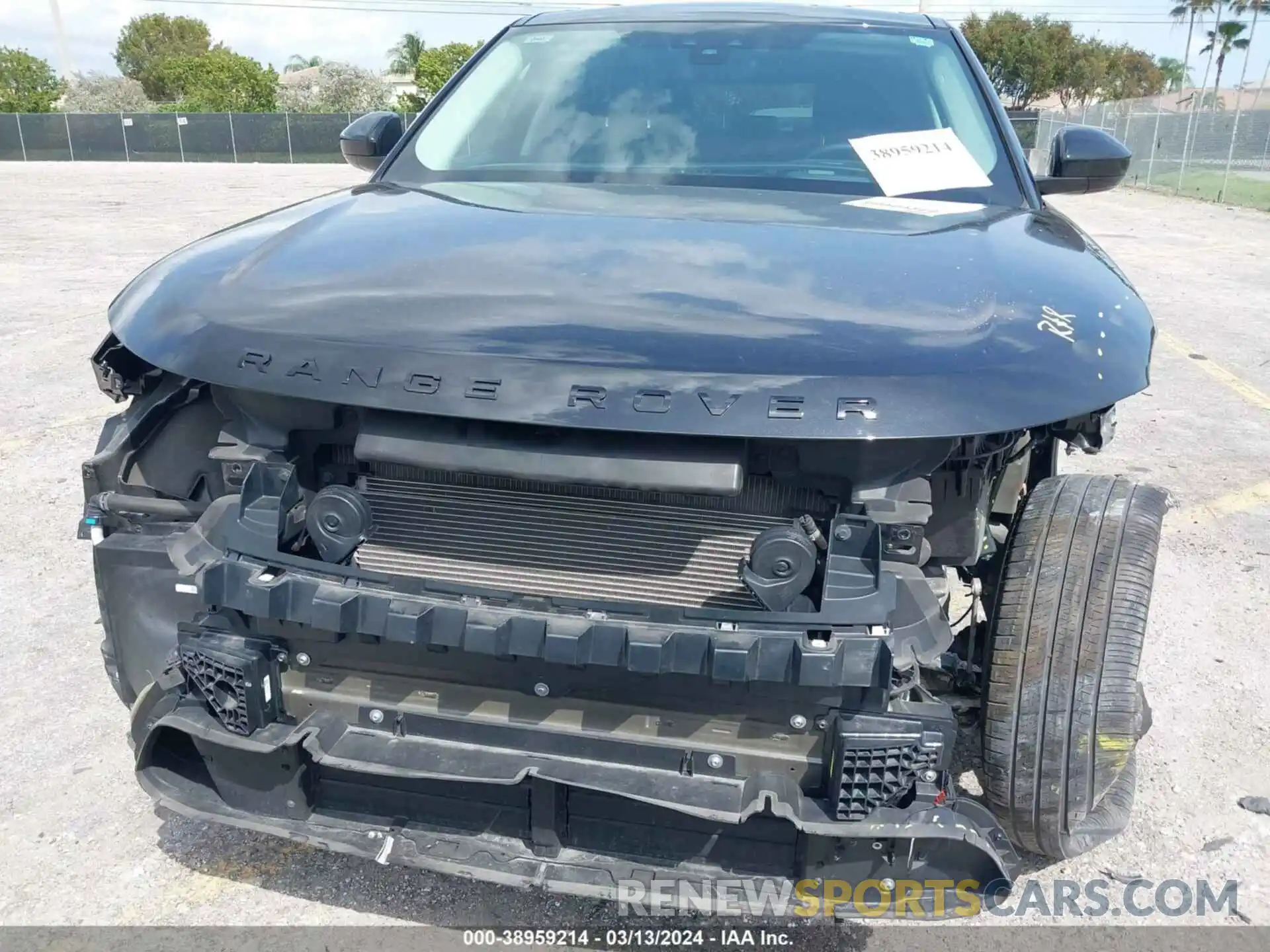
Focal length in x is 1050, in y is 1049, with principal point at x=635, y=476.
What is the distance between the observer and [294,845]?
2486mm

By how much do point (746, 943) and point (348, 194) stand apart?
2122 mm

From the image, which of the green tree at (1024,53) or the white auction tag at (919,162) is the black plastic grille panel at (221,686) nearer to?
the white auction tag at (919,162)

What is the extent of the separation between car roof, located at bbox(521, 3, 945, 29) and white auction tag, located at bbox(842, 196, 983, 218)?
958 mm

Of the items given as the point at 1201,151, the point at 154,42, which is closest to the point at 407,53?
the point at 154,42

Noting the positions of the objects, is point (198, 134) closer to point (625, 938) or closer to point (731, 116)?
point (731, 116)

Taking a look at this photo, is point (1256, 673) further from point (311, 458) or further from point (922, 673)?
point (311, 458)

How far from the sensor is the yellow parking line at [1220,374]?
20.7 ft

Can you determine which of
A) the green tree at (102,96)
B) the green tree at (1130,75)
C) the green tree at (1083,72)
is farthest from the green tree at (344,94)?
the green tree at (1130,75)

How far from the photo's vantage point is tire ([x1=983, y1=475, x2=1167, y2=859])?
198cm

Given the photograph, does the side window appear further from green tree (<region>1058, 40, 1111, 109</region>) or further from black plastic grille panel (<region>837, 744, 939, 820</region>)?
green tree (<region>1058, 40, 1111, 109</region>)

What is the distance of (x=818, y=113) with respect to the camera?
298 cm

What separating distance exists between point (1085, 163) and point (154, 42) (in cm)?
8096

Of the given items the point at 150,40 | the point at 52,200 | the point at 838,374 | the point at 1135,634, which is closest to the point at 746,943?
the point at 1135,634

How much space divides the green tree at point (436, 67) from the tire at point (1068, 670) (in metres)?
49.0
